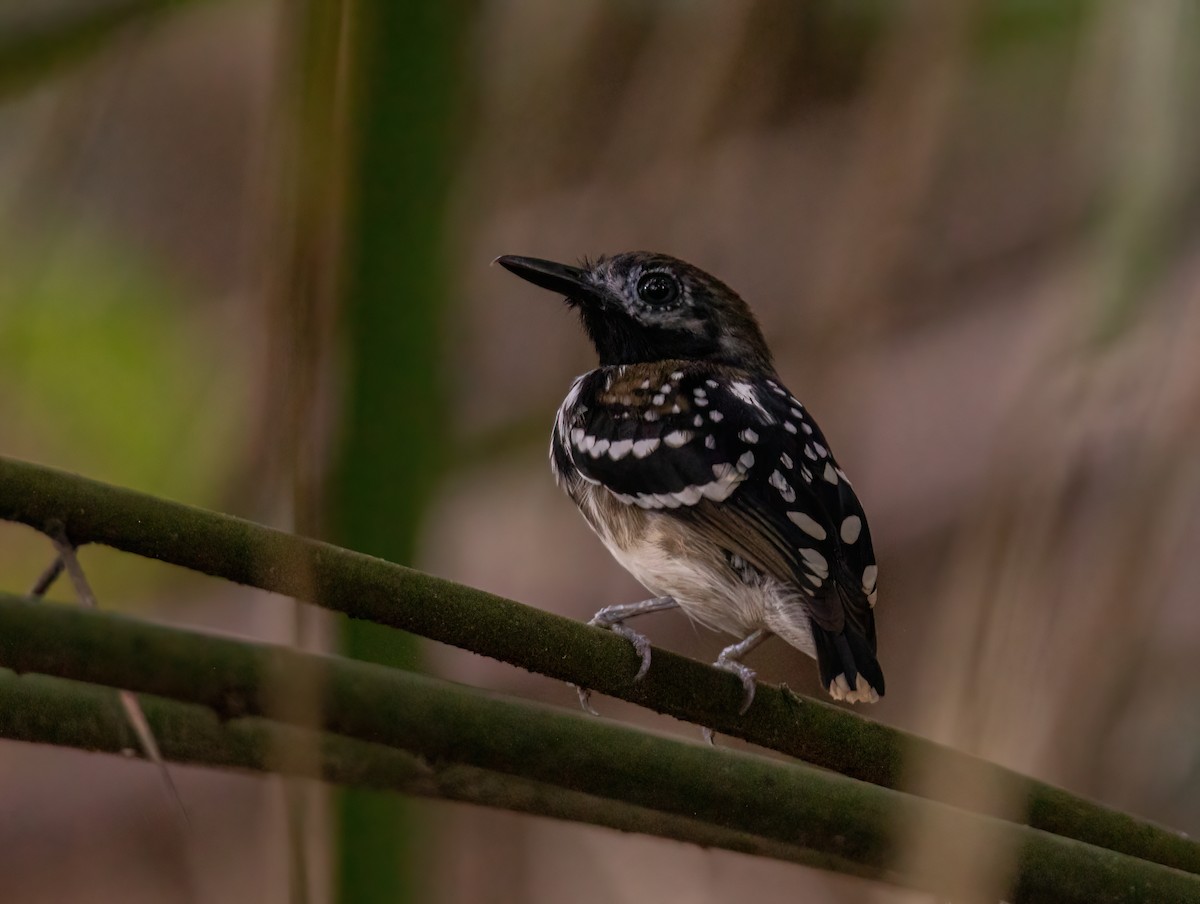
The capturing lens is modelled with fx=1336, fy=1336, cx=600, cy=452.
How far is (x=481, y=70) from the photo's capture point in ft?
2.36

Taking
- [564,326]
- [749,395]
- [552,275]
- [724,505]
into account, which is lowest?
[724,505]

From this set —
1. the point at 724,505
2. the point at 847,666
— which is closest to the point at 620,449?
the point at 724,505

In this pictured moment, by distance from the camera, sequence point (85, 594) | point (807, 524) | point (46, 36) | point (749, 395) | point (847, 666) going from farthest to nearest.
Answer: point (749, 395), point (807, 524), point (847, 666), point (46, 36), point (85, 594)

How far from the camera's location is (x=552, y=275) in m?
2.71

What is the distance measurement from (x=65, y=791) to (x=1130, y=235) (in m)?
3.90

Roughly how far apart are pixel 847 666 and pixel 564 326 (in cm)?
195

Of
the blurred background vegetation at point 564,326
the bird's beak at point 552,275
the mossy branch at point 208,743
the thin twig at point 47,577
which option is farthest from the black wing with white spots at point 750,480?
the thin twig at point 47,577

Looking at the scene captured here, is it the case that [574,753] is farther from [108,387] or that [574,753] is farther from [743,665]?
[108,387]

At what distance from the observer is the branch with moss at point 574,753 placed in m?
0.84

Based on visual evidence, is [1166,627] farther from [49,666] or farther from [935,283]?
[49,666]

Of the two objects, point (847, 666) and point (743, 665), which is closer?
point (847, 666)

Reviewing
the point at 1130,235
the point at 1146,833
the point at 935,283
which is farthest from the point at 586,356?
the point at 1130,235

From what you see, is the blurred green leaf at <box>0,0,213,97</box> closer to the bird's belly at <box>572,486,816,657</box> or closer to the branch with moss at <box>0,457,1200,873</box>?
the branch with moss at <box>0,457,1200,873</box>

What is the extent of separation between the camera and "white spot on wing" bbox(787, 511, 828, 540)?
231 centimetres
